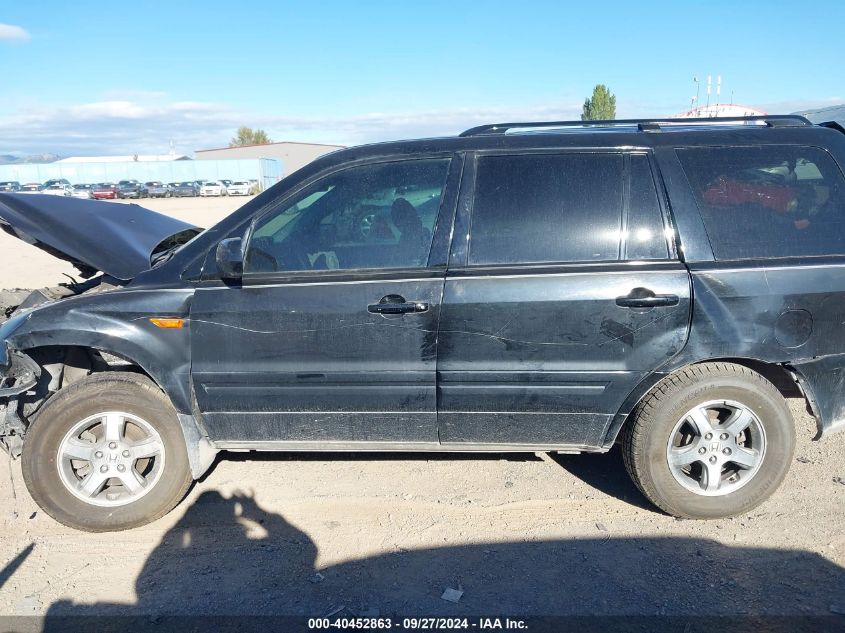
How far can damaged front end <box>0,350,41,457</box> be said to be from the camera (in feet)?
10.9

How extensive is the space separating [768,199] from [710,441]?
1.25m

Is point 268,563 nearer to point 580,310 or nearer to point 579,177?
point 580,310

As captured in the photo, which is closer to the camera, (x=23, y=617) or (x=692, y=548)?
(x=23, y=617)

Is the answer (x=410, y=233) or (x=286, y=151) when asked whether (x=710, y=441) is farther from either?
(x=286, y=151)

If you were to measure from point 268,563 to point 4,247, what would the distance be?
654 inches

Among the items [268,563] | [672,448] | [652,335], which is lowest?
[268,563]

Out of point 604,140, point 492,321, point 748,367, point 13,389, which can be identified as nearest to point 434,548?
point 492,321

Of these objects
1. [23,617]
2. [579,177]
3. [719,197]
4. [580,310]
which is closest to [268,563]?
[23,617]

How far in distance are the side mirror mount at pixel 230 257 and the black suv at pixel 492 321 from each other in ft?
0.04

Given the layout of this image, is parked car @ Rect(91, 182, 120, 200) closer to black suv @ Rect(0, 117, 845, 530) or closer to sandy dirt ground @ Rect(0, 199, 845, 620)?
black suv @ Rect(0, 117, 845, 530)

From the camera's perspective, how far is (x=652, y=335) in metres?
3.08

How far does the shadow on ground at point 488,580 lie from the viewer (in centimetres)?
270

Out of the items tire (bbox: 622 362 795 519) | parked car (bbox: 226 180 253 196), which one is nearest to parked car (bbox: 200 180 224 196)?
parked car (bbox: 226 180 253 196)

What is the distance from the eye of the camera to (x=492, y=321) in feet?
10.1
